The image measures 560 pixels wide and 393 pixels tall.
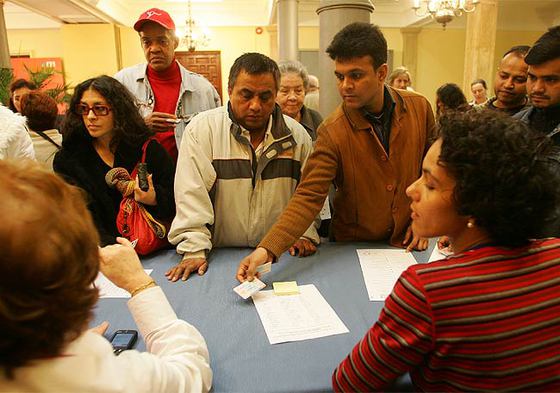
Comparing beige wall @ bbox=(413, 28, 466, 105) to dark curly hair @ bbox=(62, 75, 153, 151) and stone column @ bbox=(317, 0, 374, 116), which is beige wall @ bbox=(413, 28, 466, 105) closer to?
stone column @ bbox=(317, 0, 374, 116)

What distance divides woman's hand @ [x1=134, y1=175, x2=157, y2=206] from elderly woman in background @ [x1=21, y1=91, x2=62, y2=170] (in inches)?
51.1

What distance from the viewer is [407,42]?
10914 millimetres

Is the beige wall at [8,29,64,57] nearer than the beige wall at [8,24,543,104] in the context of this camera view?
No

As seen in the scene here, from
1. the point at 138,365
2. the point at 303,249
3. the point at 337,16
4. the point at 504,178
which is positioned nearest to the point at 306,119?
the point at 337,16

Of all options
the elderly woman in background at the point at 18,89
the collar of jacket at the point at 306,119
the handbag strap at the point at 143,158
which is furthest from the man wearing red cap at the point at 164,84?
the elderly woman in background at the point at 18,89

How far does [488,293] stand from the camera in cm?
86

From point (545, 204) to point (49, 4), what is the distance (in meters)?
9.12

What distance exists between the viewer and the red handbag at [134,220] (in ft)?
6.22

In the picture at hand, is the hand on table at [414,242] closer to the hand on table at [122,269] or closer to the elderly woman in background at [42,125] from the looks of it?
the hand on table at [122,269]

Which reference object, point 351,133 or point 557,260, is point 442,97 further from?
point 557,260

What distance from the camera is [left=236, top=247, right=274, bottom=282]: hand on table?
163cm

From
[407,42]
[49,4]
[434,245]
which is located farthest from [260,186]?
[407,42]

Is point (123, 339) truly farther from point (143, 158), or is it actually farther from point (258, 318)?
point (143, 158)

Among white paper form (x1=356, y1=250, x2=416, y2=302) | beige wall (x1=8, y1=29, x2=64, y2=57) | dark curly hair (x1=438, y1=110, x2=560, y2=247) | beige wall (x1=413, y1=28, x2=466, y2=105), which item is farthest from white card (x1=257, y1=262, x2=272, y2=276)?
beige wall (x1=413, y1=28, x2=466, y2=105)
